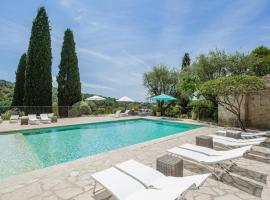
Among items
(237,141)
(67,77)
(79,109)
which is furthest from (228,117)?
(67,77)

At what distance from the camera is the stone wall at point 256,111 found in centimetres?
1170

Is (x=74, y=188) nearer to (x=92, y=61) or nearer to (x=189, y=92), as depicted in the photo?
(x=189, y=92)

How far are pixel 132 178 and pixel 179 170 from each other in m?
1.18

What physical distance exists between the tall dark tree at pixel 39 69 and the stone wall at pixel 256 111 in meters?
18.3

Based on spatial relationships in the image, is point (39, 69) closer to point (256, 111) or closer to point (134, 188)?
point (134, 188)

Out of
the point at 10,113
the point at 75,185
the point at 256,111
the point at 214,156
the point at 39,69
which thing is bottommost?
the point at 75,185

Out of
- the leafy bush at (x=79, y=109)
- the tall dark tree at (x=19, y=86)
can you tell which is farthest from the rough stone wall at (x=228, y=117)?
the tall dark tree at (x=19, y=86)

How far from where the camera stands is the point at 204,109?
16.5 meters

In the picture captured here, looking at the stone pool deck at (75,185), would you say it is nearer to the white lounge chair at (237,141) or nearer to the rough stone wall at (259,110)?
the white lounge chair at (237,141)

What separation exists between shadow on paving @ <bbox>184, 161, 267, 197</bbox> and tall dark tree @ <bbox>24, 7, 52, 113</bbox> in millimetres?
18056

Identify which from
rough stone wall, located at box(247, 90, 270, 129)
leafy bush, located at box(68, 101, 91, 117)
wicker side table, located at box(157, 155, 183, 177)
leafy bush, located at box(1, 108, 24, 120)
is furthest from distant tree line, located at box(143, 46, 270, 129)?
leafy bush, located at box(1, 108, 24, 120)

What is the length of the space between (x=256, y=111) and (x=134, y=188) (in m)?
12.6

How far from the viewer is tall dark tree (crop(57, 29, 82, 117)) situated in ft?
69.9

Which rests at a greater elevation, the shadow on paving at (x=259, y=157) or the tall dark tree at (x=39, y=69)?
the tall dark tree at (x=39, y=69)
